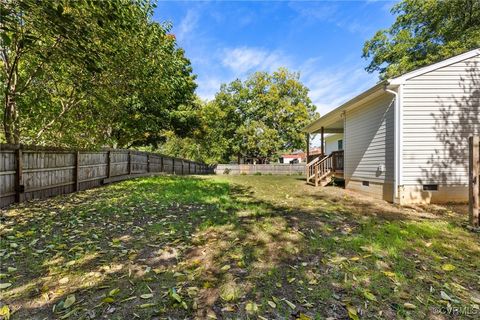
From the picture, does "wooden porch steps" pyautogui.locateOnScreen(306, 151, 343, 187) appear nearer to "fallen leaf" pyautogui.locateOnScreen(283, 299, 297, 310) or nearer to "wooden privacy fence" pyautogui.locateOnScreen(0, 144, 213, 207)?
"wooden privacy fence" pyautogui.locateOnScreen(0, 144, 213, 207)

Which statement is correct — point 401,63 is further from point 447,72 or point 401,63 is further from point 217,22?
point 217,22

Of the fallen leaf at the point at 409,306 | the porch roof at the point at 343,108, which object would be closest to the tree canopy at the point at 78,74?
the fallen leaf at the point at 409,306

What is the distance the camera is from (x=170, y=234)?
370 centimetres

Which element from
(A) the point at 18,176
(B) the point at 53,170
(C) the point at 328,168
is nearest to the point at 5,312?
(A) the point at 18,176

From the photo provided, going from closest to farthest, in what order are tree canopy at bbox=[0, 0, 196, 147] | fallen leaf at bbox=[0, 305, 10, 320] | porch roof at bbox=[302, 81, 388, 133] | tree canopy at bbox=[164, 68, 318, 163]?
fallen leaf at bbox=[0, 305, 10, 320]
tree canopy at bbox=[0, 0, 196, 147]
porch roof at bbox=[302, 81, 388, 133]
tree canopy at bbox=[164, 68, 318, 163]

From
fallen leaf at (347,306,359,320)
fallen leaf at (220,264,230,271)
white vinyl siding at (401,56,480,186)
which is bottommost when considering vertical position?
fallen leaf at (347,306,359,320)

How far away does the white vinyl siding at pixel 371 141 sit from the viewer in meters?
7.01

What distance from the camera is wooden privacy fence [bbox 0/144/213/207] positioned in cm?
507

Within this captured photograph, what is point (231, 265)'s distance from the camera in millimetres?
2738

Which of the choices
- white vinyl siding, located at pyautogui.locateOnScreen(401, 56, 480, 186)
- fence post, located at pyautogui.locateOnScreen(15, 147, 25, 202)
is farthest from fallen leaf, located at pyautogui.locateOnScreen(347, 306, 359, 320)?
fence post, located at pyautogui.locateOnScreen(15, 147, 25, 202)

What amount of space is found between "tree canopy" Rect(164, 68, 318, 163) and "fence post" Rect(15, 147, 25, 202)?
62.0ft

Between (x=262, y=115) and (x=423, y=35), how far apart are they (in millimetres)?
13864

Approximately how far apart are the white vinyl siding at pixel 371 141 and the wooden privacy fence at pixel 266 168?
15.3 meters

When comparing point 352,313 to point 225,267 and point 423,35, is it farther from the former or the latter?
point 423,35
